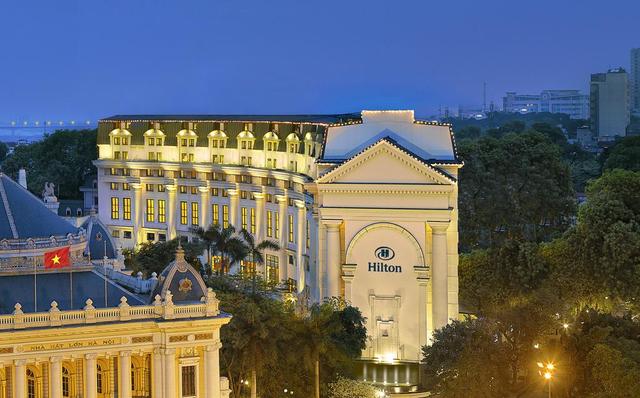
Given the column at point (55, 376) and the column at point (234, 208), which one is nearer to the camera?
the column at point (55, 376)

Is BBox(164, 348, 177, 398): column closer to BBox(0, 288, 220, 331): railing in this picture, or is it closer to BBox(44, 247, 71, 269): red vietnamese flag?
BBox(0, 288, 220, 331): railing

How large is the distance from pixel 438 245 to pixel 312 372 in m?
18.2

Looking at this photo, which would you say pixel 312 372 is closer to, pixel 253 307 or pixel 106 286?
pixel 253 307

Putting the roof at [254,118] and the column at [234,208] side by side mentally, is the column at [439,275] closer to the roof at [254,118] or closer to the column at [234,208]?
the roof at [254,118]

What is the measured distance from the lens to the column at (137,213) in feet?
454

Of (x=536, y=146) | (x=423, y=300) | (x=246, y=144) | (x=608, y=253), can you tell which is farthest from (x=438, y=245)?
(x=536, y=146)

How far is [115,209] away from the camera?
14062 centimetres

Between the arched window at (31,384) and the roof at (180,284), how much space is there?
703cm

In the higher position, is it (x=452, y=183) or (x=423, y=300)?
(x=452, y=183)

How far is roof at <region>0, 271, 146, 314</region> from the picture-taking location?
62753mm

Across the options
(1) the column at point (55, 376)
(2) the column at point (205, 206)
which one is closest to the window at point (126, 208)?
(2) the column at point (205, 206)

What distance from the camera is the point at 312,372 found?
7256cm

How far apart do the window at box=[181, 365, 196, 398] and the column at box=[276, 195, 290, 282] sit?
179ft

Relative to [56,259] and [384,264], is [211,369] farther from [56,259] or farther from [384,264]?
[384,264]
